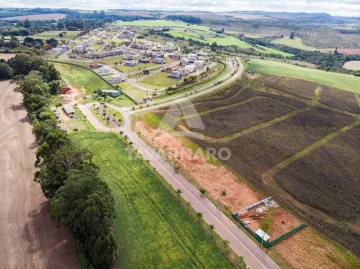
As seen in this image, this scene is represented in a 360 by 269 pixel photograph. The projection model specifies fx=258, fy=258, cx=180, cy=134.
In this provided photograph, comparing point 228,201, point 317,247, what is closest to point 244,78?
point 228,201

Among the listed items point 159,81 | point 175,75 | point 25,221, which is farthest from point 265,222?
point 175,75

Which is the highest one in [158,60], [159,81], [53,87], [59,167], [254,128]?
[59,167]

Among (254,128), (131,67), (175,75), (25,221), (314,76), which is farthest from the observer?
(131,67)

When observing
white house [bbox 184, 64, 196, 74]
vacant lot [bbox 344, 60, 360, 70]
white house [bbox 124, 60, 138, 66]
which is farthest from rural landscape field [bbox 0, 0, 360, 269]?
vacant lot [bbox 344, 60, 360, 70]

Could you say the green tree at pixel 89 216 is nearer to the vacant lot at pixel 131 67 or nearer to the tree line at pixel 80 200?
the tree line at pixel 80 200

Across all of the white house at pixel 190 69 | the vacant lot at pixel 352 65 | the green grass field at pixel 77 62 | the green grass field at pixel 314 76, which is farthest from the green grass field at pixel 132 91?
the vacant lot at pixel 352 65

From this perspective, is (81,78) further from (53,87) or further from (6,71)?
(6,71)

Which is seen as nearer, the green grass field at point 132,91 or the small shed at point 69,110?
the small shed at point 69,110
